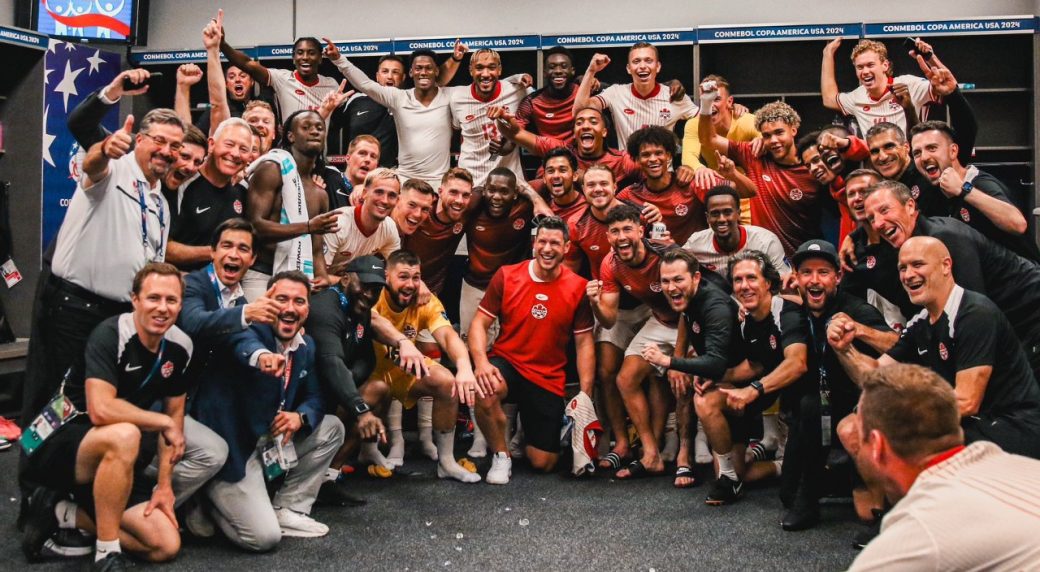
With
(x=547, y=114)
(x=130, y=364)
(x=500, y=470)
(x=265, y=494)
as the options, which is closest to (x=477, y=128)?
(x=547, y=114)

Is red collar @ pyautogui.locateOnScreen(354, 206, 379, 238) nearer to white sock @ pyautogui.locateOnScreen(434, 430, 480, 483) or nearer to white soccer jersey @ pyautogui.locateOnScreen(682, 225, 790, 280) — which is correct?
white sock @ pyautogui.locateOnScreen(434, 430, 480, 483)

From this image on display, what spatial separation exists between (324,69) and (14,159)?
254 centimetres

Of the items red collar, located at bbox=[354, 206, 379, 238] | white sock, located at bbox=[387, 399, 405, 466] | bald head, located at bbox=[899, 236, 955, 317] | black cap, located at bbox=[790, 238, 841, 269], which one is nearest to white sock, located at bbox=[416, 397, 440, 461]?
white sock, located at bbox=[387, 399, 405, 466]

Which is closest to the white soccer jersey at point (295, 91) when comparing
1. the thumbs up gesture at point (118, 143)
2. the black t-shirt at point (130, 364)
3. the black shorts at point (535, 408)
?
the black shorts at point (535, 408)

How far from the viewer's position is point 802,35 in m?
6.79

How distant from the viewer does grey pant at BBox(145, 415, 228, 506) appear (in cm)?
310

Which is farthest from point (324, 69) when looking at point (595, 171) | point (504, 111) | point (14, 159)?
point (595, 171)

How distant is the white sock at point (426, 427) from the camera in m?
4.54

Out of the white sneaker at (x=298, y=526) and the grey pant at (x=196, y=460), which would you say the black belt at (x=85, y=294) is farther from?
the white sneaker at (x=298, y=526)

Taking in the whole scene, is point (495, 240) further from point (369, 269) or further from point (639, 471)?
point (639, 471)

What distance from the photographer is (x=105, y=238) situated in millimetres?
3174

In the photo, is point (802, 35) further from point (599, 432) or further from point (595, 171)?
point (599, 432)

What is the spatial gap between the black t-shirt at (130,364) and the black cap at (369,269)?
3.45 feet

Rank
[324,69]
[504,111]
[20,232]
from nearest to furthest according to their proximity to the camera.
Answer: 1. [504,111]
2. [20,232]
3. [324,69]
